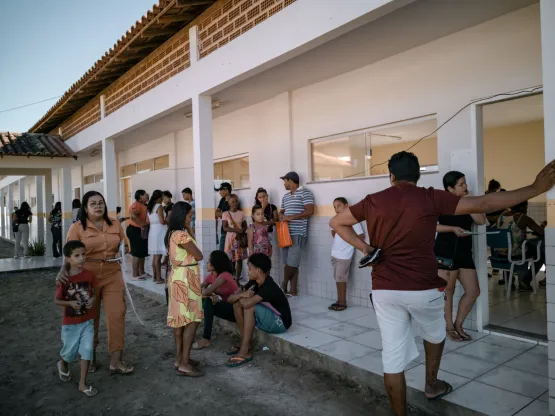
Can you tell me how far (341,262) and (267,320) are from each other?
1.62m

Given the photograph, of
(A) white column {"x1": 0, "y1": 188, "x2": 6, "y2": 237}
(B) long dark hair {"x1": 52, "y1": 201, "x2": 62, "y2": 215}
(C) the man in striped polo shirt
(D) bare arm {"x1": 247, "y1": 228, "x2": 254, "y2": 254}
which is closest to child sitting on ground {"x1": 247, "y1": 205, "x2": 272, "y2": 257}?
(D) bare arm {"x1": 247, "y1": 228, "x2": 254, "y2": 254}

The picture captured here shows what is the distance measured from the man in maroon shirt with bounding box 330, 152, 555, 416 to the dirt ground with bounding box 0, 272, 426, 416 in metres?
0.88

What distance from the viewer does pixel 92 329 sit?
3.99 metres

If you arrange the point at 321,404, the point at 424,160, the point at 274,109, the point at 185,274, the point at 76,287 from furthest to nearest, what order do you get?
the point at 274,109 → the point at 424,160 → the point at 185,274 → the point at 76,287 → the point at 321,404

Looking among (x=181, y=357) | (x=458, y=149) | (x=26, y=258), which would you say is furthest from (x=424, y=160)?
(x=26, y=258)

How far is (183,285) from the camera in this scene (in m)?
4.09

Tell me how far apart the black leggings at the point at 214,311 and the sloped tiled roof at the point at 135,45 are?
4.03 metres

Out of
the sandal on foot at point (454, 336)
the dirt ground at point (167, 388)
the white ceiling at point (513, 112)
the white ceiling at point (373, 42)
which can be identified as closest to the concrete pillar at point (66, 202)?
the white ceiling at point (373, 42)

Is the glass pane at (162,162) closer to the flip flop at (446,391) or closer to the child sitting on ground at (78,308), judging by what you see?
the child sitting on ground at (78,308)

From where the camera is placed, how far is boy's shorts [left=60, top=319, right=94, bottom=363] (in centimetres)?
390

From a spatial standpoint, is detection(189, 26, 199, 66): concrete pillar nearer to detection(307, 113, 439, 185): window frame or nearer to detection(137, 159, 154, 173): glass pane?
detection(307, 113, 439, 185): window frame

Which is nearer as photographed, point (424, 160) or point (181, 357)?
point (181, 357)

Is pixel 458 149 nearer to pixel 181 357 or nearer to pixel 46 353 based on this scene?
pixel 181 357

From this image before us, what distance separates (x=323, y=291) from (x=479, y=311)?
249 centimetres
